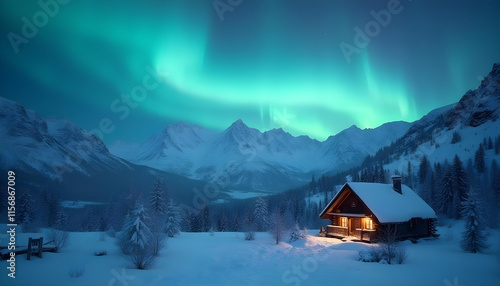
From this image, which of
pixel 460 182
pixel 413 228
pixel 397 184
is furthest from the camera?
pixel 460 182

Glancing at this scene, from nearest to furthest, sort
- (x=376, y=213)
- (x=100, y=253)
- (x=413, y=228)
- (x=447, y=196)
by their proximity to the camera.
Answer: (x=100, y=253), (x=376, y=213), (x=413, y=228), (x=447, y=196)

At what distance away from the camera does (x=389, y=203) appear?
2986cm

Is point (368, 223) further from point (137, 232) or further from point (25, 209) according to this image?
point (25, 209)

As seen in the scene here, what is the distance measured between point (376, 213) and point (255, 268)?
50.7ft

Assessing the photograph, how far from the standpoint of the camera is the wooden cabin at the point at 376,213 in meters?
27.8

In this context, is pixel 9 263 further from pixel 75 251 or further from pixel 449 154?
pixel 449 154

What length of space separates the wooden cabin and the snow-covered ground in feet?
Result: 16.2

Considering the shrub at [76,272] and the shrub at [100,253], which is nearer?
the shrub at [76,272]

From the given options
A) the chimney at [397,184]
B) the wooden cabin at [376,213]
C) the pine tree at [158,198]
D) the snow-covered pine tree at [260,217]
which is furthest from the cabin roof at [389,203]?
the pine tree at [158,198]

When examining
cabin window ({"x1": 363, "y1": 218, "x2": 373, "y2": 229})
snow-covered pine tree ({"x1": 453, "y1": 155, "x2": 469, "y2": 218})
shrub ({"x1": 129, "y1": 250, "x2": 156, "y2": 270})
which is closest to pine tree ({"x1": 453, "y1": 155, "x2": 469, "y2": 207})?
snow-covered pine tree ({"x1": 453, "y1": 155, "x2": 469, "y2": 218})

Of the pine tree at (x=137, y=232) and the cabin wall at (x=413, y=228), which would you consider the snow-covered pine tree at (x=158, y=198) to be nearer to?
the pine tree at (x=137, y=232)

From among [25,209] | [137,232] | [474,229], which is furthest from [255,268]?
[25,209]

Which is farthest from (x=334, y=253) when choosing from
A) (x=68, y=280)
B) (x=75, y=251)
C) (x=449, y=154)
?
(x=449, y=154)

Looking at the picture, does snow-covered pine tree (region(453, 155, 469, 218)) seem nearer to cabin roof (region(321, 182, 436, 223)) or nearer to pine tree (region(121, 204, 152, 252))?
cabin roof (region(321, 182, 436, 223))
